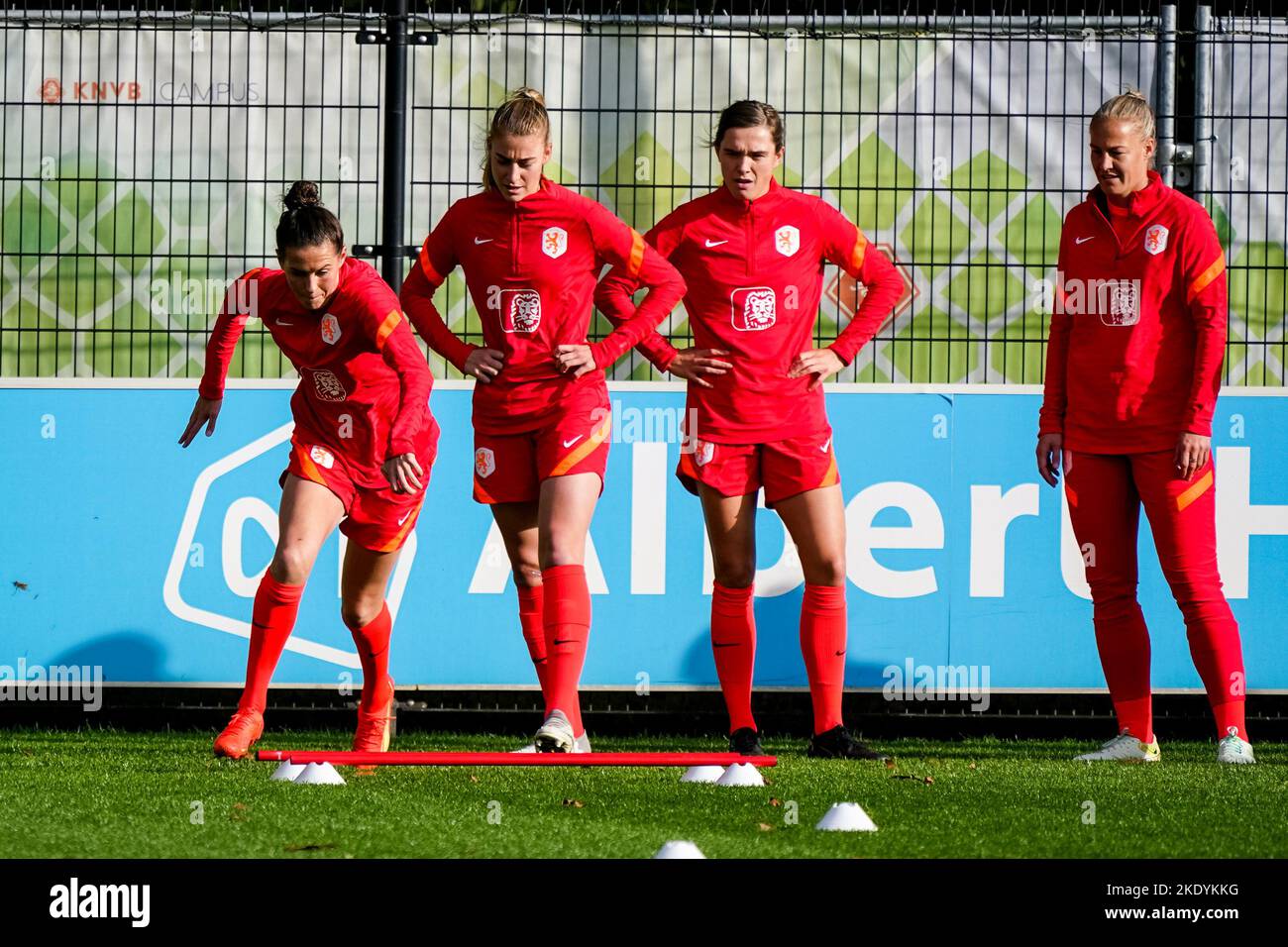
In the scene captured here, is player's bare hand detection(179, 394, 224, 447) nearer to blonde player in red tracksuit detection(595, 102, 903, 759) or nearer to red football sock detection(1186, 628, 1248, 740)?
blonde player in red tracksuit detection(595, 102, 903, 759)

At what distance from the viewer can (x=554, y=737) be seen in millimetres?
5352

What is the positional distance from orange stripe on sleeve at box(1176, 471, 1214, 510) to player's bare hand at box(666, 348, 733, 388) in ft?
5.22

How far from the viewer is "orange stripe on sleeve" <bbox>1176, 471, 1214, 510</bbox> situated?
616cm

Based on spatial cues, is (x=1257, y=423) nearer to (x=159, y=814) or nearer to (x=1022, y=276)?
(x=1022, y=276)

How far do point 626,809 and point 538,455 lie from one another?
1.52 m

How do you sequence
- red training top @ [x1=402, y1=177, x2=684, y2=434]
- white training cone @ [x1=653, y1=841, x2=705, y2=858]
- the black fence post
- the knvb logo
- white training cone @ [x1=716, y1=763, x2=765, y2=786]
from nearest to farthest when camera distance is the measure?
white training cone @ [x1=653, y1=841, x2=705, y2=858]
white training cone @ [x1=716, y1=763, x2=765, y2=786]
red training top @ [x1=402, y1=177, x2=684, y2=434]
the black fence post
the knvb logo

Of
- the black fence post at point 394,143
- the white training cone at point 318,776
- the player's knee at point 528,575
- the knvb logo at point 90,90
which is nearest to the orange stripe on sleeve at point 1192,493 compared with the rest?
the player's knee at point 528,575

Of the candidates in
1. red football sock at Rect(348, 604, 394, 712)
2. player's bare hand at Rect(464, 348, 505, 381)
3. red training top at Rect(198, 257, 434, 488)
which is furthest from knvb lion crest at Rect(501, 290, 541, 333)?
red football sock at Rect(348, 604, 394, 712)

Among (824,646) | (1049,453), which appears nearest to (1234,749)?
(1049,453)

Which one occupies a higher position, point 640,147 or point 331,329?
point 640,147

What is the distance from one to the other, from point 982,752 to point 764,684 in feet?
3.16

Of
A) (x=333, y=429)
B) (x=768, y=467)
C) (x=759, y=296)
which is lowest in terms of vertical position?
A: (x=768, y=467)

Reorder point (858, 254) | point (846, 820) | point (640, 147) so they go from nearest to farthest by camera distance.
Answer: point (846, 820) → point (858, 254) → point (640, 147)
